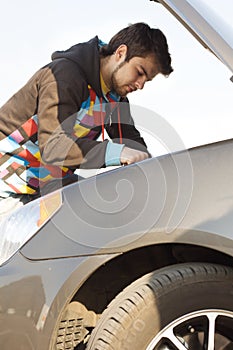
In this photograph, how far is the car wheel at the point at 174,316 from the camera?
2.01 m

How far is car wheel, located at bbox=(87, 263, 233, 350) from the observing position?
6.59 feet

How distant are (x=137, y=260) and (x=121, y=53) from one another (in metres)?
1.45

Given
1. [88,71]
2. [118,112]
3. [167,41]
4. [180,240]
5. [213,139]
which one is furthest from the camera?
[118,112]

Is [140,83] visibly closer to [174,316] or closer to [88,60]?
[88,60]

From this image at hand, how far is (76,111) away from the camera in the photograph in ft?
10.4

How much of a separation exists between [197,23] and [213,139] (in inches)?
16.6

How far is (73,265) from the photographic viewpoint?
2.07 m

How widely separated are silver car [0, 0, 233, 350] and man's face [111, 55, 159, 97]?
91cm

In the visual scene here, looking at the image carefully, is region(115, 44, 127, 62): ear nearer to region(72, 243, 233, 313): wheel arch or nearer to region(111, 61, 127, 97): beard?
region(111, 61, 127, 97): beard

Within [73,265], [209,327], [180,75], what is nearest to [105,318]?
[73,265]

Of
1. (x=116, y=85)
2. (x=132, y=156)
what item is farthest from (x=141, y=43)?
(x=132, y=156)

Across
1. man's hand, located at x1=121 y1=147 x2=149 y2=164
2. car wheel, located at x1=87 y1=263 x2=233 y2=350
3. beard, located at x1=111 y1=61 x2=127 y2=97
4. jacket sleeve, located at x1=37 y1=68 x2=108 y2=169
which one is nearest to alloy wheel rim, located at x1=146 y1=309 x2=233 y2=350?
car wheel, located at x1=87 y1=263 x2=233 y2=350

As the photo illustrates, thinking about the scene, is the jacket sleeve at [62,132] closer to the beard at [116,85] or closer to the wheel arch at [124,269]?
the beard at [116,85]

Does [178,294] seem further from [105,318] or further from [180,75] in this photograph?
[180,75]
